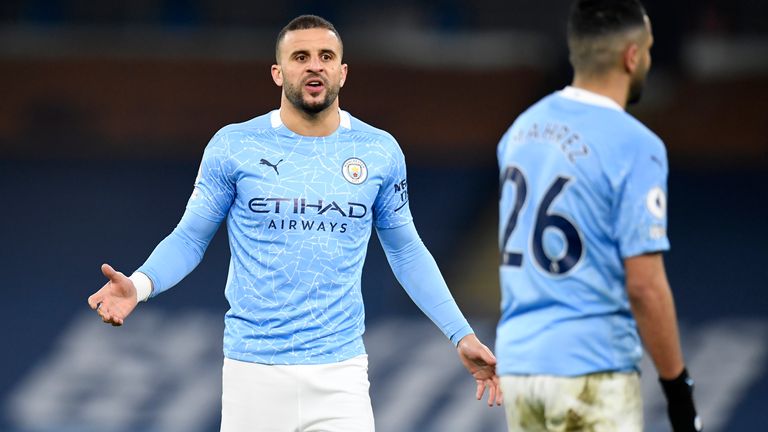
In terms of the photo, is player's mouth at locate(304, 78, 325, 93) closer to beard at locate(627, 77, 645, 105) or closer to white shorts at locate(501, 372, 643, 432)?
beard at locate(627, 77, 645, 105)

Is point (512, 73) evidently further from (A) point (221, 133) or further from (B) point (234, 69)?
(A) point (221, 133)

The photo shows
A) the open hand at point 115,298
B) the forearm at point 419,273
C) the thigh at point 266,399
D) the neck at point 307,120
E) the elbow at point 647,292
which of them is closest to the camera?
the elbow at point 647,292

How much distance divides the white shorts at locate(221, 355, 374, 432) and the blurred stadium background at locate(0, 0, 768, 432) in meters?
6.30

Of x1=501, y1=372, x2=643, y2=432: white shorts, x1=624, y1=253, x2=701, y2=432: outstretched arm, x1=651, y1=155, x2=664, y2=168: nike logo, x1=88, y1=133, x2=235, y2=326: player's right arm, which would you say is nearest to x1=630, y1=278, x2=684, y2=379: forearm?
x1=624, y1=253, x2=701, y2=432: outstretched arm

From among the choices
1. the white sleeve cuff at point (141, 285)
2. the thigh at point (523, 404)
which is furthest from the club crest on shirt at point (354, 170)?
the thigh at point (523, 404)

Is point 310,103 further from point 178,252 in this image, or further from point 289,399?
point 289,399

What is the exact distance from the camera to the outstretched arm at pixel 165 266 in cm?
472

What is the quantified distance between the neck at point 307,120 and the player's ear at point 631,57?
1.58 m

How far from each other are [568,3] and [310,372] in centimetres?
809

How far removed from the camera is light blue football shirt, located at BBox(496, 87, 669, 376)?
356 cm

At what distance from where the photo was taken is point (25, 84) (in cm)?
1199

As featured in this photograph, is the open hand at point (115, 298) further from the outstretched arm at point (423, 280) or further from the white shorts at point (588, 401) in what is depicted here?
the white shorts at point (588, 401)

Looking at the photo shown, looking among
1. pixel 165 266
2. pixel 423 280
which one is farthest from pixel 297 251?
pixel 423 280

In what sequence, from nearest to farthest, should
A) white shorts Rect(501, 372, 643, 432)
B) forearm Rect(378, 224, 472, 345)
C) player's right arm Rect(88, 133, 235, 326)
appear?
white shorts Rect(501, 372, 643, 432), player's right arm Rect(88, 133, 235, 326), forearm Rect(378, 224, 472, 345)
